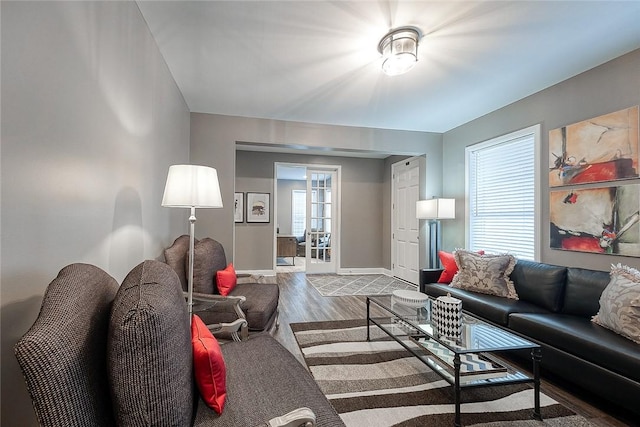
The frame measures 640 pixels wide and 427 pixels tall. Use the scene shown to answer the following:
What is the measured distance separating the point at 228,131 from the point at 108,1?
8.51ft

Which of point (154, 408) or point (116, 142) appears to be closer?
point (154, 408)

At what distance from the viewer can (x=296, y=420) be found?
985 millimetres

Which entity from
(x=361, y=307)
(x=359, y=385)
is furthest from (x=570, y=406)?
(x=361, y=307)

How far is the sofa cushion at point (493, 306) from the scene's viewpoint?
8.64ft

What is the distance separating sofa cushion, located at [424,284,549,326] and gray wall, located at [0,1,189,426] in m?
2.95

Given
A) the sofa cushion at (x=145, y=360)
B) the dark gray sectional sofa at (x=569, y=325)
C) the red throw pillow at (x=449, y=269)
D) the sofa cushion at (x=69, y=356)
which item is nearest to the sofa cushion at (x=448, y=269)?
the red throw pillow at (x=449, y=269)

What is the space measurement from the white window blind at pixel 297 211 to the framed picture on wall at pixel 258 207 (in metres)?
3.60

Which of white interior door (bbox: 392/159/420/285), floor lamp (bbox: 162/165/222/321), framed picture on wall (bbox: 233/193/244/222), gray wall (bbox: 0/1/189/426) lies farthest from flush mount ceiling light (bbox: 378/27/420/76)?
framed picture on wall (bbox: 233/193/244/222)

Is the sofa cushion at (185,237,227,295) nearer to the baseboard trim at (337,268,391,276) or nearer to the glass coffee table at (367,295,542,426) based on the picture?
the glass coffee table at (367,295,542,426)

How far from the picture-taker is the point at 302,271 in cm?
684

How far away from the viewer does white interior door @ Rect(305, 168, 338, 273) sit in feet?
21.6

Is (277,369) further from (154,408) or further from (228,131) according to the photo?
(228,131)

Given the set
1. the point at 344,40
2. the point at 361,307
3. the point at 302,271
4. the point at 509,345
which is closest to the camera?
the point at 509,345

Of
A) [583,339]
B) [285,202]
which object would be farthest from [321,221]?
[583,339]
